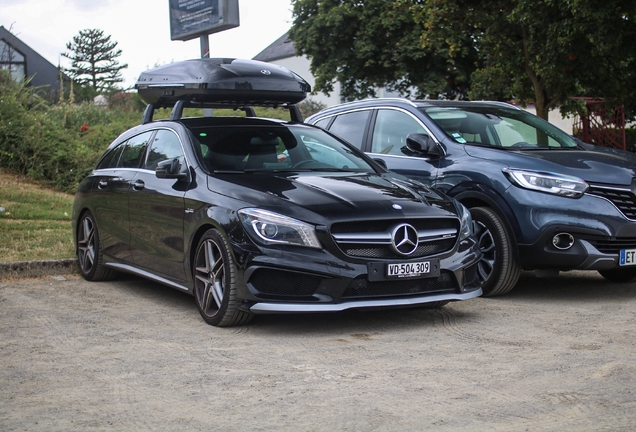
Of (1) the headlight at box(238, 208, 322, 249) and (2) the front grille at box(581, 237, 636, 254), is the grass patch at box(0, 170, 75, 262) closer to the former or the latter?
(1) the headlight at box(238, 208, 322, 249)

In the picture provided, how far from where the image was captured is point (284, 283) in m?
6.10

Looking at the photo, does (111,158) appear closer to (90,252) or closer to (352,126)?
(90,252)

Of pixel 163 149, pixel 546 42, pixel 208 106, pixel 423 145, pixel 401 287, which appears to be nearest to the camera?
pixel 401 287

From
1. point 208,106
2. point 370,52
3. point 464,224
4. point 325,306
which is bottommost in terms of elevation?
point 325,306

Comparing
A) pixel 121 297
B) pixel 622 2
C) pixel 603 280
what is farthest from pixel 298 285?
pixel 622 2

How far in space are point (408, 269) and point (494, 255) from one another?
66.4 inches

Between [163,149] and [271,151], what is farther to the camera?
[163,149]

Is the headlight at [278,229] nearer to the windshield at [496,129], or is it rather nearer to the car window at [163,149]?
the car window at [163,149]

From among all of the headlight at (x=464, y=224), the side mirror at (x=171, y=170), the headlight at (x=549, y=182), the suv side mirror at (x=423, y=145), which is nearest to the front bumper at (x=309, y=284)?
the headlight at (x=464, y=224)

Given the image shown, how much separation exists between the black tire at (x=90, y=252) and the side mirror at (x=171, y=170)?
1.92 meters

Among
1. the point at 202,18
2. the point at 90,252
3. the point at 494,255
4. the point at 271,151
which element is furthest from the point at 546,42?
the point at 90,252

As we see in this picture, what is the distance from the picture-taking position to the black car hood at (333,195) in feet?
20.4

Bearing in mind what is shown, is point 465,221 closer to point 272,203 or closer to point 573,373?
point 272,203

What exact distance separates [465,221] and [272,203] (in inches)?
61.8
